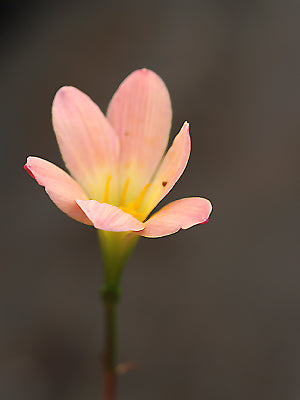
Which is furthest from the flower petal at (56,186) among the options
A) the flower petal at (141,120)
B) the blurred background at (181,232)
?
the blurred background at (181,232)

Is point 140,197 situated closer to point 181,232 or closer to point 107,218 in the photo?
point 107,218

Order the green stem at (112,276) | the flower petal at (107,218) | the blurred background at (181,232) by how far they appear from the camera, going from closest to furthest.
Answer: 1. the flower petal at (107,218)
2. the green stem at (112,276)
3. the blurred background at (181,232)

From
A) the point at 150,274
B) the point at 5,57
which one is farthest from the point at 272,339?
the point at 5,57

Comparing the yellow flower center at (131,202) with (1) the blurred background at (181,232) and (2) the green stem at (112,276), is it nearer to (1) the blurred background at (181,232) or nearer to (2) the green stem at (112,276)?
(2) the green stem at (112,276)

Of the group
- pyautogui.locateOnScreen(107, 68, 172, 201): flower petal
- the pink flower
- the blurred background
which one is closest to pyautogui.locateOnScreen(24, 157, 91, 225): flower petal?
the pink flower

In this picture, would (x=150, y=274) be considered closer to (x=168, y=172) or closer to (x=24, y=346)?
(x=24, y=346)

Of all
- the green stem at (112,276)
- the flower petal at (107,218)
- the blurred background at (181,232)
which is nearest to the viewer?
the flower petal at (107,218)
